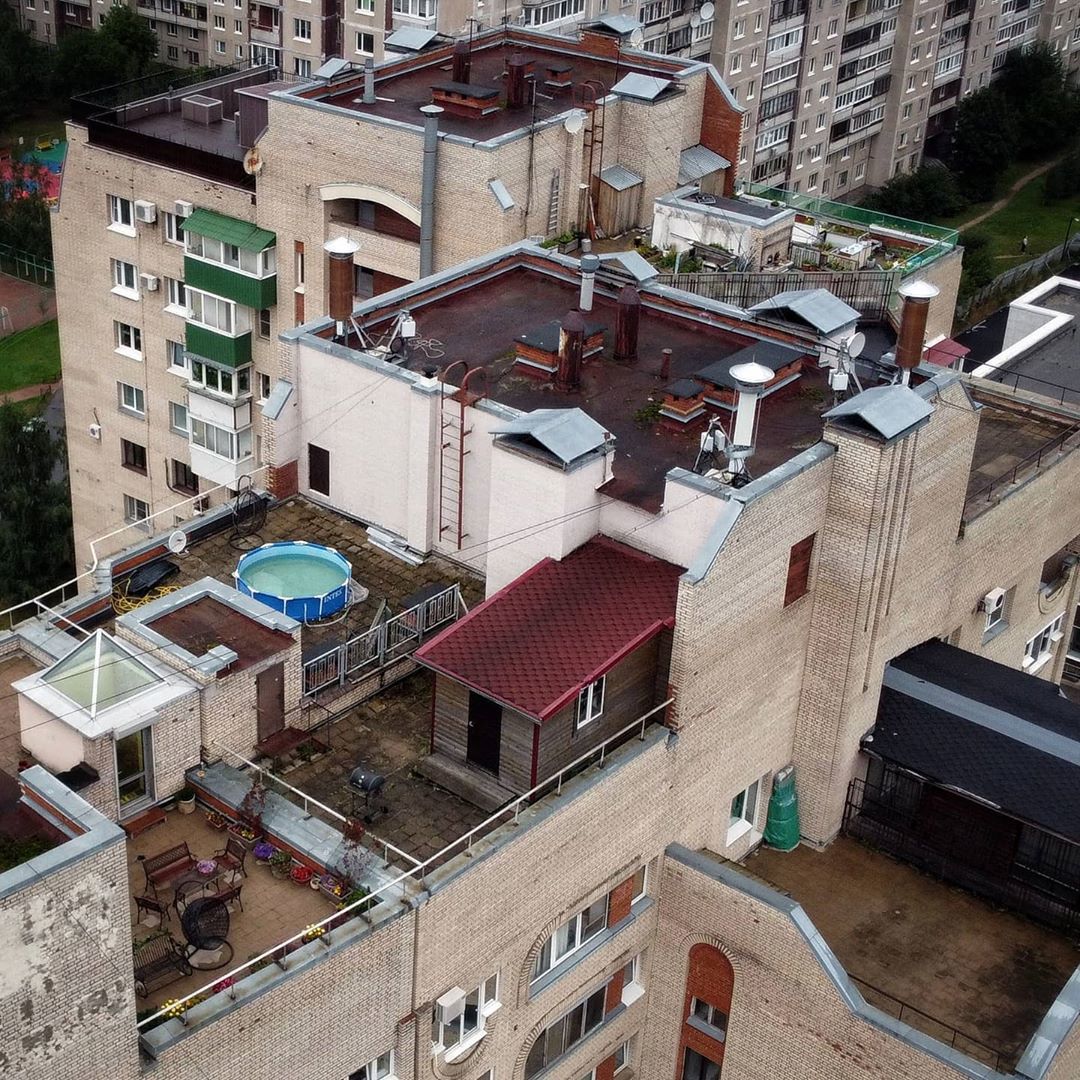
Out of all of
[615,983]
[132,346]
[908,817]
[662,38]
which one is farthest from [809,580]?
[662,38]

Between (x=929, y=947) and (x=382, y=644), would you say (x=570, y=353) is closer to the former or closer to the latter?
(x=382, y=644)

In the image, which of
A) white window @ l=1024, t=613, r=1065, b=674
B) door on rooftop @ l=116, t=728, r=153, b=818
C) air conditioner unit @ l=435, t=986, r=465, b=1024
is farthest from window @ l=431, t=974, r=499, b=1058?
white window @ l=1024, t=613, r=1065, b=674

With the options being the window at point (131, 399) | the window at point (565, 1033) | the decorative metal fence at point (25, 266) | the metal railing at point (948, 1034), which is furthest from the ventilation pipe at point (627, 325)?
the decorative metal fence at point (25, 266)

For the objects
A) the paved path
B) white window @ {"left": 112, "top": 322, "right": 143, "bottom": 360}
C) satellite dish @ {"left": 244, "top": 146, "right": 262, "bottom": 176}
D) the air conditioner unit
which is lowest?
the paved path

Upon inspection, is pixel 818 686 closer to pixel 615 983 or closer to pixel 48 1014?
pixel 615 983

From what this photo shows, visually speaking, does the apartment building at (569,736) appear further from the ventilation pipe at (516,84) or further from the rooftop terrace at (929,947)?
the ventilation pipe at (516,84)

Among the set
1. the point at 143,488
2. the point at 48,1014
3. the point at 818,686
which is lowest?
the point at 143,488

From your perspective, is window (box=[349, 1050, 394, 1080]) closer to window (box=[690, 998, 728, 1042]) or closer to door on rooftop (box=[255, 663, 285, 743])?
door on rooftop (box=[255, 663, 285, 743])
